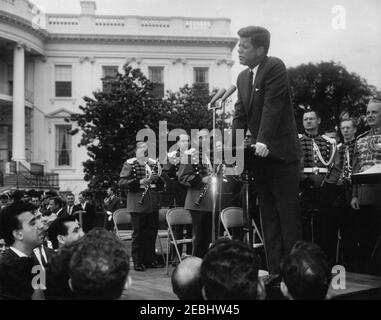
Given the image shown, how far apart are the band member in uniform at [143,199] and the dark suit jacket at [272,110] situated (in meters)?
3.54

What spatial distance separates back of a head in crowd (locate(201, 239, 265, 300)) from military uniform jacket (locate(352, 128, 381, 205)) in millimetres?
3041

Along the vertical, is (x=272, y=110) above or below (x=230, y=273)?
above

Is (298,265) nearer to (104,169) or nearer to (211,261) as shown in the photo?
(211,261)

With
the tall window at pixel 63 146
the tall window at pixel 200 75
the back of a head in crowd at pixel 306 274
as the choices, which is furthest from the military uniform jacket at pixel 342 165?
the tall window at pixel 63 146

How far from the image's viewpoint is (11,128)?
30938mm

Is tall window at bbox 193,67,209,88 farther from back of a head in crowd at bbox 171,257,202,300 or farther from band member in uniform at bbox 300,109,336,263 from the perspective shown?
back of a head in crowd at bbox 171,257,202,300

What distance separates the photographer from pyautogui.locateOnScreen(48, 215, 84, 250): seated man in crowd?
479 centimetres

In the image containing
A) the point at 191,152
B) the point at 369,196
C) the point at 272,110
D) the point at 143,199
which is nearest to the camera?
the point at 272,110

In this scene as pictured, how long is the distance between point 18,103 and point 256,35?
26652mm

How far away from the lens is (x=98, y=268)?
9.83 ft

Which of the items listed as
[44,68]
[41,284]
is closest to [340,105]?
[44,68]

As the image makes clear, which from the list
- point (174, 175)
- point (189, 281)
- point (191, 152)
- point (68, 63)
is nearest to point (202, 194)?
point (191, 152)

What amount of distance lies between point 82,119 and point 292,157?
631 inches

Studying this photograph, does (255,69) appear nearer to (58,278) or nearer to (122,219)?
(58,278)
